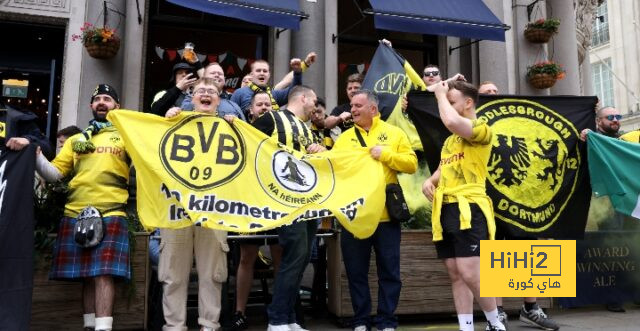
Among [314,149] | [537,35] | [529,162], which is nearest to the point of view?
[314,149]

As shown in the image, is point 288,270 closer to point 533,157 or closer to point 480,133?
point 480,133

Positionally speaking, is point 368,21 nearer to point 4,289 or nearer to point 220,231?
point 220,231

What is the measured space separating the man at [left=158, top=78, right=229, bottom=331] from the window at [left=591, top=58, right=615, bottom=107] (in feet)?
135

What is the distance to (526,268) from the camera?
440 cm

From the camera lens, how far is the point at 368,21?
1182 cm

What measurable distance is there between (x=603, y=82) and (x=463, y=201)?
42163mm

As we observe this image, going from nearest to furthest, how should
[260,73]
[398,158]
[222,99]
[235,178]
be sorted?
1. [235,178]
2. [398,158]
3. [222,99]
4. [260,73]

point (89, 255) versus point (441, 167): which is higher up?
point (441, 167)

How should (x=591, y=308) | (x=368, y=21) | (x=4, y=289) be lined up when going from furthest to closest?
(x=368, y=21)
(x=591, y=308)
(x=4, y=289)

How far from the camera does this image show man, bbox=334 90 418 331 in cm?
471

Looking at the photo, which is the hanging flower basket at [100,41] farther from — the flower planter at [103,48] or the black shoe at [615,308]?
the black shoe at [615,308]

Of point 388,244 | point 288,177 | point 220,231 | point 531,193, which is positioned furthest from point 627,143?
point 220,231

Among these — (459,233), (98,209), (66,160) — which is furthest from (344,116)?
(66,160)

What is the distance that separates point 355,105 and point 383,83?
1.88 metres
